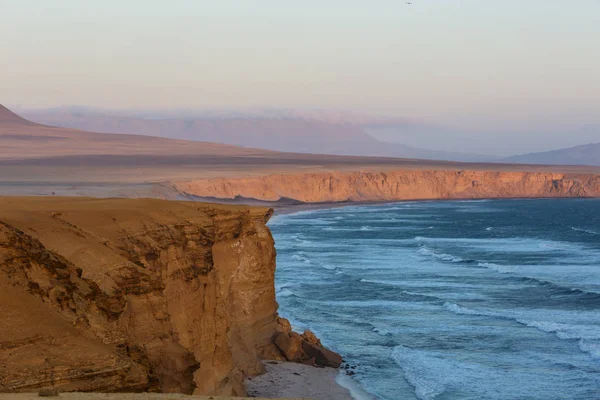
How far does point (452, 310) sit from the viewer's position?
4394 centimetres

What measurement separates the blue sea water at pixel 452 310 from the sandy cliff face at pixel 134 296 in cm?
596

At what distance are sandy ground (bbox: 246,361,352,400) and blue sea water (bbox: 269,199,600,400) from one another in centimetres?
128

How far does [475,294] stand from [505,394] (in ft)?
66.6

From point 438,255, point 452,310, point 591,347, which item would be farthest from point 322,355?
point 438,255

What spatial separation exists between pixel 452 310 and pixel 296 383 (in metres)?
16.0

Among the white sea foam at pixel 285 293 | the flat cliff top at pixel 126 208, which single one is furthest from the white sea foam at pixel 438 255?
the flat cliff top at pixel 126 208

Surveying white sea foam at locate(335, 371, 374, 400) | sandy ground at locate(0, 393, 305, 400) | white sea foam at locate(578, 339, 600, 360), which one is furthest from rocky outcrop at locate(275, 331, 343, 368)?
sandy ground at locate(0, 393, 305, 400)

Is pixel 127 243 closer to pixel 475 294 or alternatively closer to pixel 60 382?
pixel 60 382

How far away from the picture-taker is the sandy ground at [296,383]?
2841 cm

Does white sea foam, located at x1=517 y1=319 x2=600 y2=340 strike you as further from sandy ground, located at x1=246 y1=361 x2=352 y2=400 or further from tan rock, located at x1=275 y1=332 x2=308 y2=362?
tan rock, located at x1=275 y1=332 x2=308 y2=362

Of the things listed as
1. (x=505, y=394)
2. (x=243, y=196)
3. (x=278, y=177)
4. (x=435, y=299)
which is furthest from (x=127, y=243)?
(x=278, y=177)

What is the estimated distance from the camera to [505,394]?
2977 centimetres

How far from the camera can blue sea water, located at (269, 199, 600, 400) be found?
3180cm

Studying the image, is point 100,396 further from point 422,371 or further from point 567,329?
point 567,329
